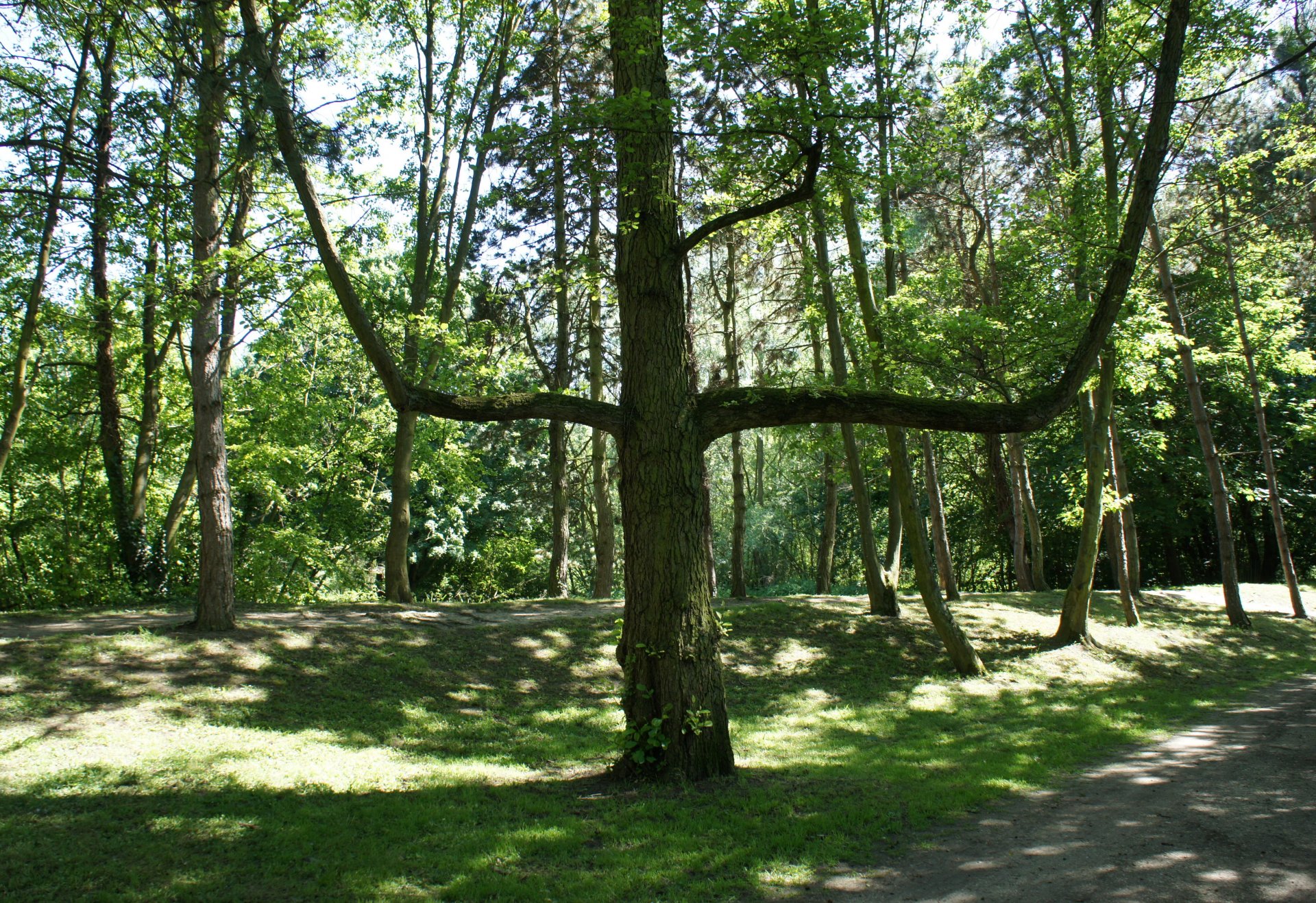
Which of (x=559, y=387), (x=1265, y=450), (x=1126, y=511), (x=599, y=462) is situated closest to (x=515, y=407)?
(x=599, y=462)

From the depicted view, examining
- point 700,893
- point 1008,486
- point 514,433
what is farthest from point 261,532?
point 1008,486

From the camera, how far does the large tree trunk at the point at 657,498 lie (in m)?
5.85

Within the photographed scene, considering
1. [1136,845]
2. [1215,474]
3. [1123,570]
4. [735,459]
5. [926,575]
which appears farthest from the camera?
[735,459]

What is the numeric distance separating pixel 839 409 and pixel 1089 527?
9376 mm

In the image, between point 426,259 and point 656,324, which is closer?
point 656,324

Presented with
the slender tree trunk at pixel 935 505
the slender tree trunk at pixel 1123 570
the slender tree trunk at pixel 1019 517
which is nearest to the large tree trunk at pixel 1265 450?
the slender tree trunk at pixel 1123 570

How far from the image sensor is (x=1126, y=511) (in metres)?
18.7

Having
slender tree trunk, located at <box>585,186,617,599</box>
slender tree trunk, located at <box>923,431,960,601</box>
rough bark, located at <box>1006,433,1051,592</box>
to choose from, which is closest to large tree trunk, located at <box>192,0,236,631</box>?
slender tree trunk, located at <box>585,186,617,599</box>

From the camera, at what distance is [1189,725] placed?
912cm

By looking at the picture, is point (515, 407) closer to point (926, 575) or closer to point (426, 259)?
point (926, 575)

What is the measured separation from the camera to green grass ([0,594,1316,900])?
4.38 m

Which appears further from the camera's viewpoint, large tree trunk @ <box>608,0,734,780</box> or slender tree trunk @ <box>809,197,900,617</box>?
slender tree trunk @ <box>809,197,900,617</box>

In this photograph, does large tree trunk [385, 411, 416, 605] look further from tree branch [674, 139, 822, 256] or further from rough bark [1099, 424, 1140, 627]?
rough bark [1099, 424, 1140, 627]

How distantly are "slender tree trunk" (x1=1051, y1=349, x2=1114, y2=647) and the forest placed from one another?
87 mm
